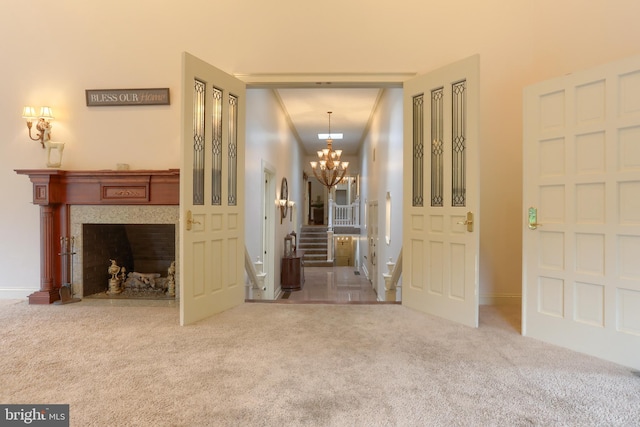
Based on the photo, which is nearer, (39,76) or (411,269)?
(411,269)

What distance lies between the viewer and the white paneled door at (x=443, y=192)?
10.3 ft

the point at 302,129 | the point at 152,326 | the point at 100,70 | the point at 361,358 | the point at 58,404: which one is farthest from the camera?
the point at 302,129

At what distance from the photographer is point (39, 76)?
4031mm

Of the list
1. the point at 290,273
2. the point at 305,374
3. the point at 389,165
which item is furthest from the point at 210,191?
the point at 290,273

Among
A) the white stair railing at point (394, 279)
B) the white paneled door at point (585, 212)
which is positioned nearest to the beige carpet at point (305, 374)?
the white paneled door at point (585, 212)

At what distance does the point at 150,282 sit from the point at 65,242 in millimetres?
988

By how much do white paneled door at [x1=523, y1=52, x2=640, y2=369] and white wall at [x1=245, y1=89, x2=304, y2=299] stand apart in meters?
3.53

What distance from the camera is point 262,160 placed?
20.0 ft

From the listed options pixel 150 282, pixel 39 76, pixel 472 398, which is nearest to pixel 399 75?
pixel 472 398

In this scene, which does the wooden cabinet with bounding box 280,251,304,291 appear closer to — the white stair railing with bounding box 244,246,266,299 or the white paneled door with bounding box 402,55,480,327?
the white stair railing with bounding box 244,246,266,299

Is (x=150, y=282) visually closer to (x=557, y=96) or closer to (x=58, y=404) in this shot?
(x=58, y=404)

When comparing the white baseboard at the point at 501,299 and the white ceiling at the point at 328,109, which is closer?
the white baseboard at the point at 501,299

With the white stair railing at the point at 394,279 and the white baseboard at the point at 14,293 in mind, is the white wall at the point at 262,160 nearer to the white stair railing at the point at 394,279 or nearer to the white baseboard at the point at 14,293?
the white stair railing at the point at 394,279

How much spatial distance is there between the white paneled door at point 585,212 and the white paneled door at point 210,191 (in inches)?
105
